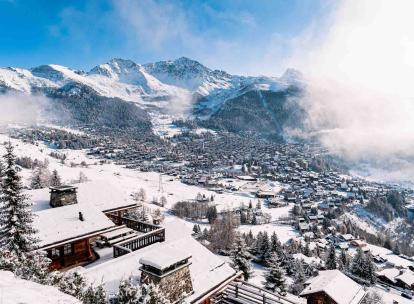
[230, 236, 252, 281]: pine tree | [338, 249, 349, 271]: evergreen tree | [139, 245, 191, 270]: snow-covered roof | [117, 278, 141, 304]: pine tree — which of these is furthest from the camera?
[338, 249, 349, 271]: evergreen tree

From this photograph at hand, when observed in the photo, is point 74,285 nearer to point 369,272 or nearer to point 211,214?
point 369,272

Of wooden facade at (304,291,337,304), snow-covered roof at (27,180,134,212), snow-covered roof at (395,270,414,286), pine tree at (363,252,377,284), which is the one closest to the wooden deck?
snow-covered roof at (27,180,134,212)

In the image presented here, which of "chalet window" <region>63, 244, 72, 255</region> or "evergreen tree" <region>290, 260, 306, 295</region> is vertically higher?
"chalet window" <region>63, 244, 72, 255</region>

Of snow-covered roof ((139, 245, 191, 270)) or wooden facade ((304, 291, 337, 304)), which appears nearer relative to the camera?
snow-covered roof ((139, 245, 191, 270))

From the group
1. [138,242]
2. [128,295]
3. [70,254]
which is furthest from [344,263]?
[128,295]

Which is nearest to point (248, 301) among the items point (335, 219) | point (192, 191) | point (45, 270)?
point (45, 270)

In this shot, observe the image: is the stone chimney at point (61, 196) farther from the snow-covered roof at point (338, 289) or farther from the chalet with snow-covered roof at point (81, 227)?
the snow-covered roof at point (338, 289)

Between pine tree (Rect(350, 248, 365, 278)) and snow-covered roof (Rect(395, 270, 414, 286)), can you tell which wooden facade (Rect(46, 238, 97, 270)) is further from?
snow-covered roof (Rect(395, 270, 414, 286))
